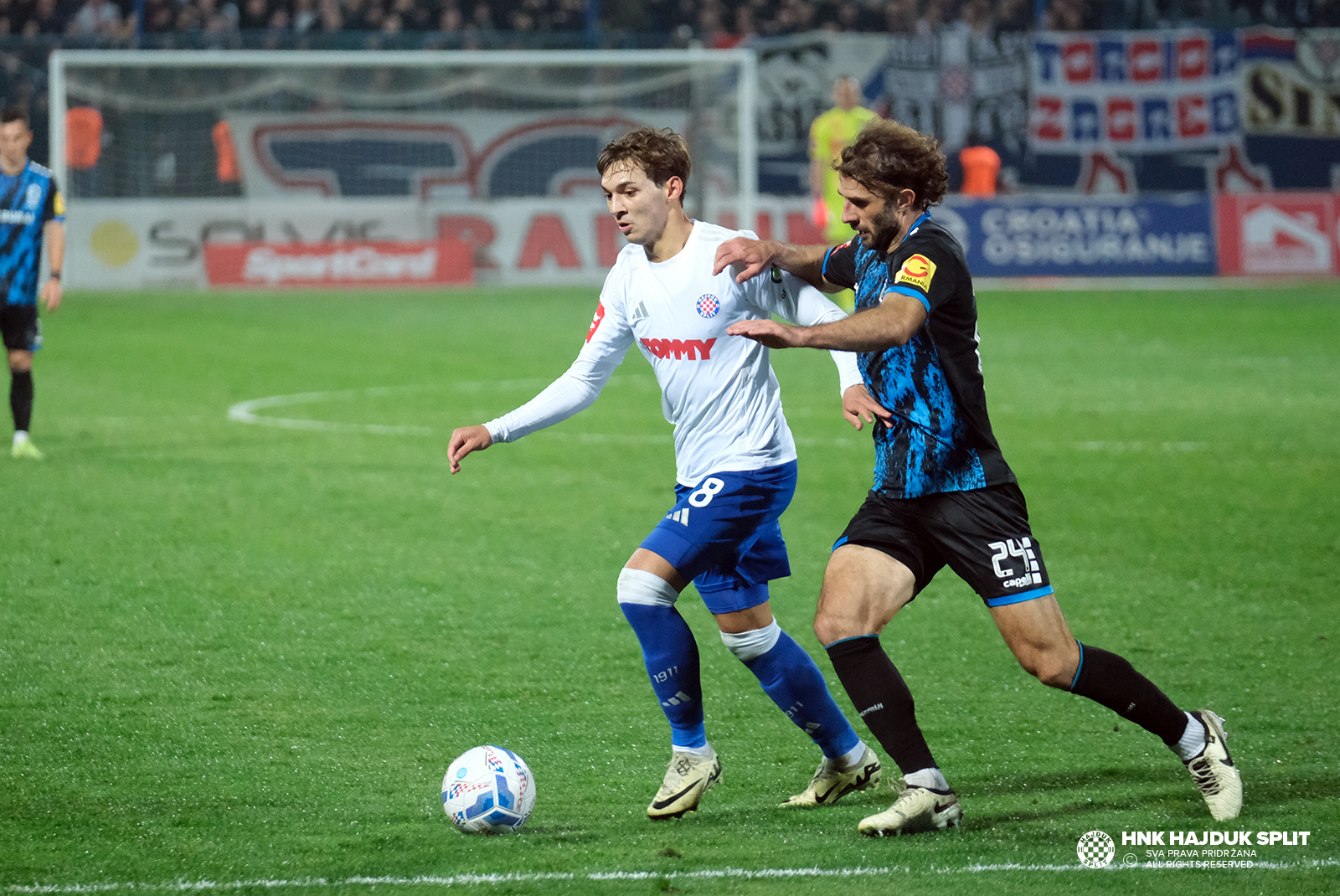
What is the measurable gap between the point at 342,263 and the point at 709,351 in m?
20.1

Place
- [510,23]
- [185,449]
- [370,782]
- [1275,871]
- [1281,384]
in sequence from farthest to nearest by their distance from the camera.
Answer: [510,23]
[1281,384]
[185,449]
[370,782]
[1275,871]

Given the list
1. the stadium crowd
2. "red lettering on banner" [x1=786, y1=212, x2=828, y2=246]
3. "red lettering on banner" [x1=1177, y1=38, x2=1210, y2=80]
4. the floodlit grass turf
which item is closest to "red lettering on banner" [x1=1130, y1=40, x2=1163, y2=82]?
"red lettering on banner" [x1=1177, y1=38, x2=1210, y2=80]

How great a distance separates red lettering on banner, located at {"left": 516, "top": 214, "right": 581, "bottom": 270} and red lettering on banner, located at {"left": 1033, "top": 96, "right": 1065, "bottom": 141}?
9092mm

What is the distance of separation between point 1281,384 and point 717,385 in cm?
1091

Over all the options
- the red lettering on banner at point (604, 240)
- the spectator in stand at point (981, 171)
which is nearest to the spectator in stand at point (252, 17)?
the red lettering on banner at point (604, 240)

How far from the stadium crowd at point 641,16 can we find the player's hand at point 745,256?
75.5 feet

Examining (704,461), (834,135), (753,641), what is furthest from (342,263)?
(753,641)

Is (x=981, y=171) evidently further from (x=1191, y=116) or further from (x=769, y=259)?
(x=769, y=259)

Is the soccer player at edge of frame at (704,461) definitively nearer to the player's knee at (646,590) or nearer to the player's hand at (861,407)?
the player's knee at (646,590)

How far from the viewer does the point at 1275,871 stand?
386cm

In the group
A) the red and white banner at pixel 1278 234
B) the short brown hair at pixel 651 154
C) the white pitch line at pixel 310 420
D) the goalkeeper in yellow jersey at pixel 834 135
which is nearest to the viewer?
the short brown hair at pixel 651 154

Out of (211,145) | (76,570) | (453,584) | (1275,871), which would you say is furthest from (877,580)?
(211,145)

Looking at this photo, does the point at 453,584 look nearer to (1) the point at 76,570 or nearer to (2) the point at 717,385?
(1) the point at 76,570

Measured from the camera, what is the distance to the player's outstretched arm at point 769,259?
4246mm
